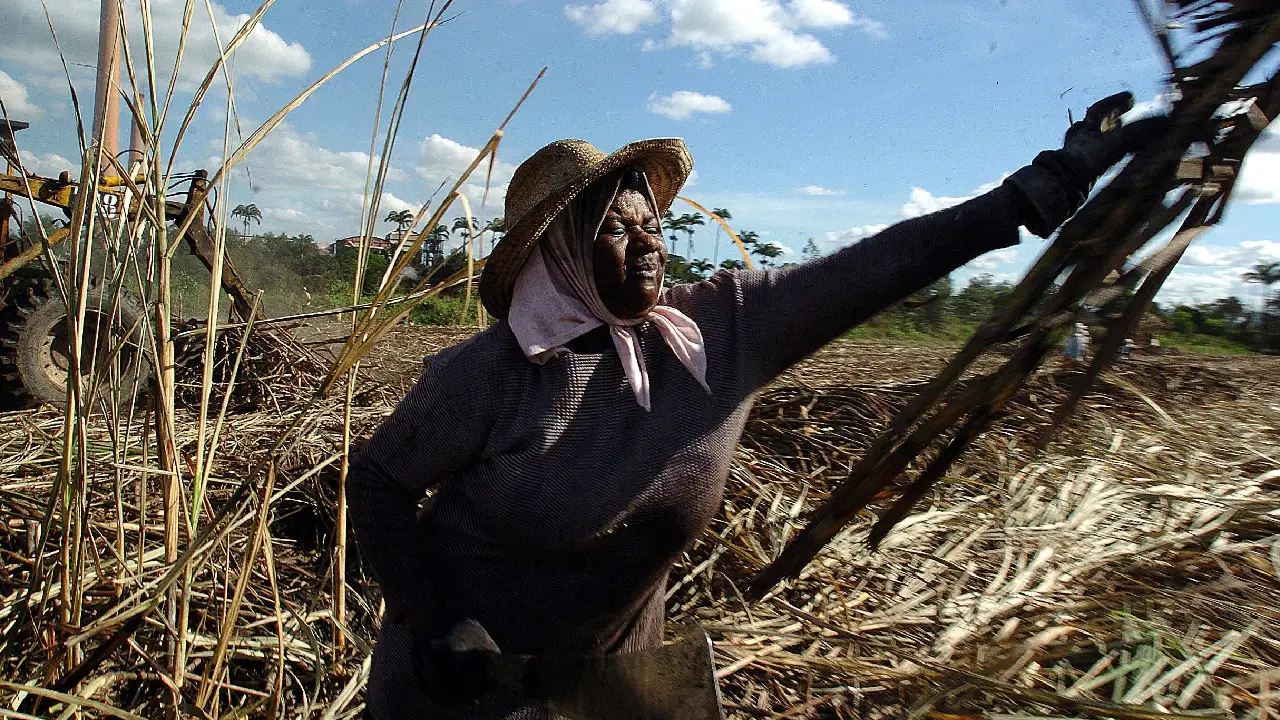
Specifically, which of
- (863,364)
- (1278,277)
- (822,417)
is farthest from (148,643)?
(863,364)

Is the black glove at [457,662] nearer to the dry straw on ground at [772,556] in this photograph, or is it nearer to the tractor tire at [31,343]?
the dry straw on ground at [772,556]

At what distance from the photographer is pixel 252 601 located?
2.81 meters

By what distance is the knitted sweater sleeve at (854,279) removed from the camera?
56.7 inches

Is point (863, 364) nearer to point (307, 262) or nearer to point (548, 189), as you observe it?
point (548, 189)

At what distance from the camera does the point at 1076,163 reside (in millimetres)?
1301

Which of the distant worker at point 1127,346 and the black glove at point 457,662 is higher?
the distant worker at point 1127,346

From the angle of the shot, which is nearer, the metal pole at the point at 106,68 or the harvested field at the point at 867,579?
the metal pole at the point at 106,68

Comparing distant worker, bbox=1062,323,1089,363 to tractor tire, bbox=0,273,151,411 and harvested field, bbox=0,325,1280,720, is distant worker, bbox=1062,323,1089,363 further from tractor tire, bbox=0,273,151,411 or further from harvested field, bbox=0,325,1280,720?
tractor tire, bbox=0,273,151,411

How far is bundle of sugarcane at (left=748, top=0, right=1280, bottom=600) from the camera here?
1.02 meters

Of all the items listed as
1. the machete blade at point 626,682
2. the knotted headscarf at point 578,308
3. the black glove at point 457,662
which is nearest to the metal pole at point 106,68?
the knotted headscarf at point 578,308

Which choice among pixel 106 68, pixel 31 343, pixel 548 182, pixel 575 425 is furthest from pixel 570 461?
pixel 31 343

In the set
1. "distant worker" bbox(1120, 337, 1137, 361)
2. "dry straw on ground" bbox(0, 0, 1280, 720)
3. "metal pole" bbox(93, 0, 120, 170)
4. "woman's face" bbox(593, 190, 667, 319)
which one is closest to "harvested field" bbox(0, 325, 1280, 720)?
"dry straw on ground" bbox(0, 0, 1280, 720)

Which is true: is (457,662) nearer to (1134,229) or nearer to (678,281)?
(1134,229)

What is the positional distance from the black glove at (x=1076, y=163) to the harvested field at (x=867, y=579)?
283 millimetres
